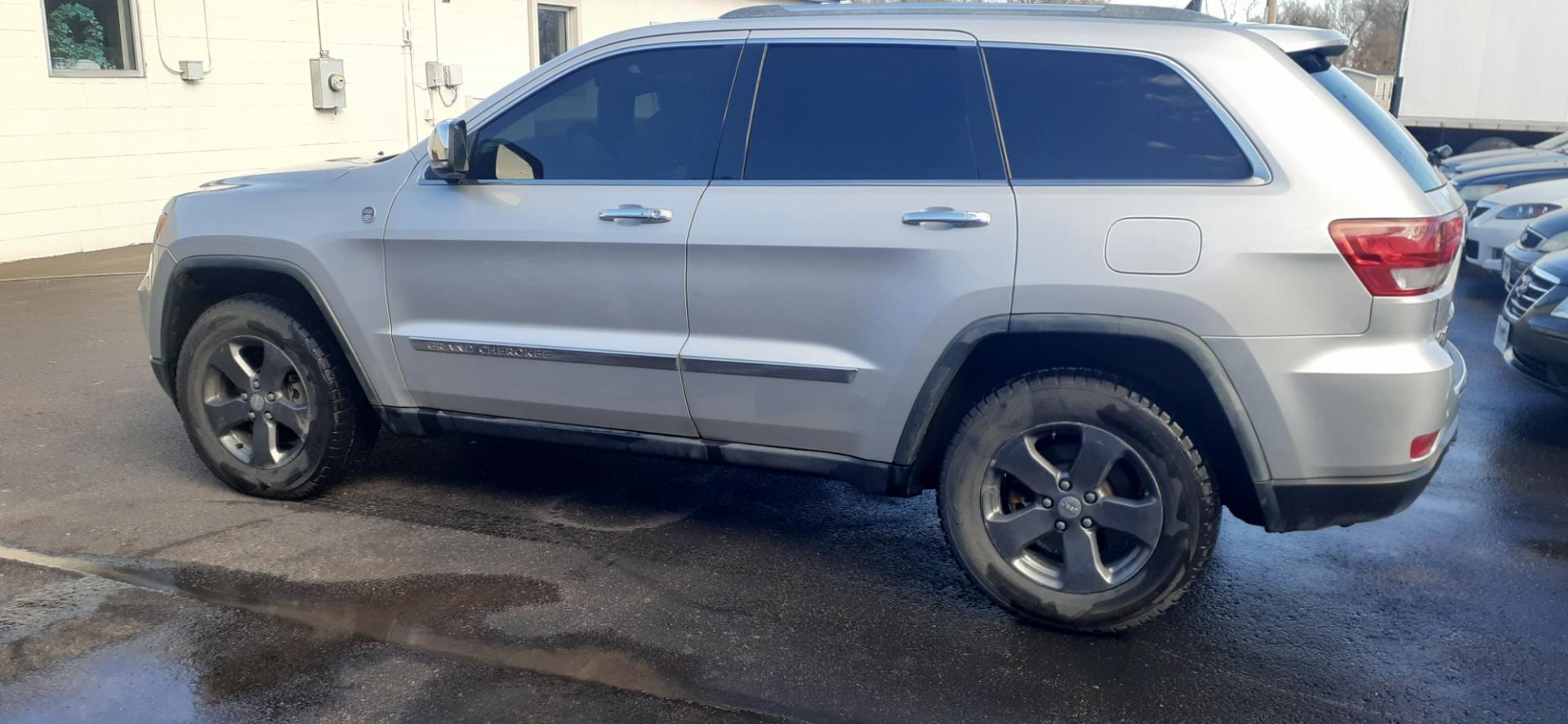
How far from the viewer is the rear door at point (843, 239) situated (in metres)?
3.74

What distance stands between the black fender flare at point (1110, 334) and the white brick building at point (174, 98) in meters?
10.2

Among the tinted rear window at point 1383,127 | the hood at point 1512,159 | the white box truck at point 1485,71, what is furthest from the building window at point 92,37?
the white box truck at point 1485,71

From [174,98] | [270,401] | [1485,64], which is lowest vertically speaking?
[270,401]

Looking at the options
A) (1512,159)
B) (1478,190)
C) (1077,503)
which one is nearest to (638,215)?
(1077,503)

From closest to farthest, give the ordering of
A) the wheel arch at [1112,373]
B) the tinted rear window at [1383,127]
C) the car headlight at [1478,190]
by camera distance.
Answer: the wheel arch at [1112,373]
the tinted rear window at [1383,127]
the car headlight at [1478,190]

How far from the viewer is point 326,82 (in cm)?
1412

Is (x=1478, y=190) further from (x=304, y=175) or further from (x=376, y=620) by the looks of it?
(x=376, y=620)

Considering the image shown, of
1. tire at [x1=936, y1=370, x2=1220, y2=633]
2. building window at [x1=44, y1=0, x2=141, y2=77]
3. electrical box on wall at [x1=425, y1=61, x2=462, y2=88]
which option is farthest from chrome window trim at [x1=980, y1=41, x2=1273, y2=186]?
electrical box on wall at [x1=425, y1=61, x2=462, y2=88]

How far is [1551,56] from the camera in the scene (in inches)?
712

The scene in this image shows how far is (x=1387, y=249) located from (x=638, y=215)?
220cm

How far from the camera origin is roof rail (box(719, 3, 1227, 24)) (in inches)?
152

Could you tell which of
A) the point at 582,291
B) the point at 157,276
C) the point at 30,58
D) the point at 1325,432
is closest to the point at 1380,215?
the point at 1325,432

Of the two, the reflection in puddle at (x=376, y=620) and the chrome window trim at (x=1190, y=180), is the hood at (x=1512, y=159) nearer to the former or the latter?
the chrome window trim at (x=1190, y=180)

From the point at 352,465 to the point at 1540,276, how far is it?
18.7 ft
